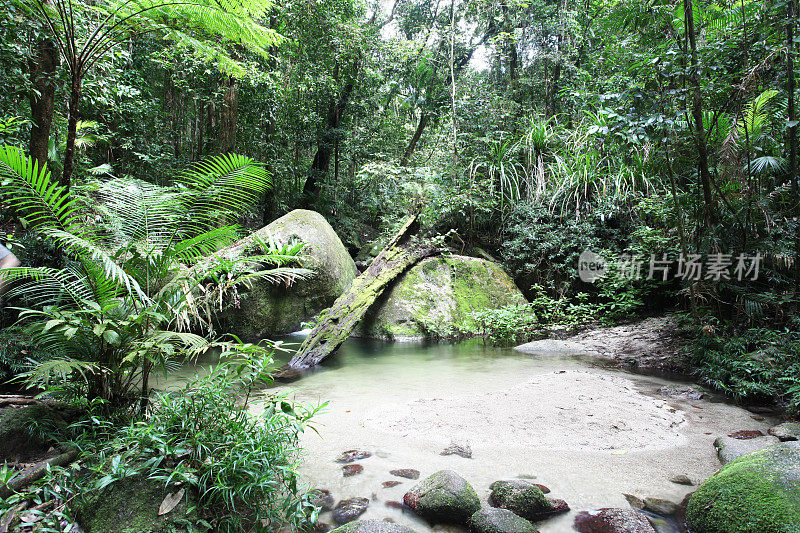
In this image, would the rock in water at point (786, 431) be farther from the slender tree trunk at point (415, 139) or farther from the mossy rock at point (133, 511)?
the slender tree trunk at point (415, 139)

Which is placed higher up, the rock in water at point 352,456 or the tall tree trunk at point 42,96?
the tall tree trunk at point 42,96

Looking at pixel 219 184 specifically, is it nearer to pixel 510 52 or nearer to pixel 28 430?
A: pixel 28 430

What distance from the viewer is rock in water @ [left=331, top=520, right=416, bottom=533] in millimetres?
1726

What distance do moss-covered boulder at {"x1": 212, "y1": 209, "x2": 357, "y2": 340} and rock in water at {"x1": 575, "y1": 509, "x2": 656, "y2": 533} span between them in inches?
197

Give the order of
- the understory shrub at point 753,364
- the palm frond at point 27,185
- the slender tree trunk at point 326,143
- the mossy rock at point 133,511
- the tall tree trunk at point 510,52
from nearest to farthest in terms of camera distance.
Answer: the mossy rock at point 133,511 < the palm frond at point 27,185 < the understory shrub at point 753,364 < the tall tree trunk at point 510,52 < the slender tree trunk at point 326,143

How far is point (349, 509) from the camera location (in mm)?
2008

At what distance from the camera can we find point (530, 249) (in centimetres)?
783

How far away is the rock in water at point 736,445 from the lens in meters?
2.46

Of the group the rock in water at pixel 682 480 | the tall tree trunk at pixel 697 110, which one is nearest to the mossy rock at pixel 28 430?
the rock in water at pixel 682 480

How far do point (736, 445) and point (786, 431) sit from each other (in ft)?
1.87

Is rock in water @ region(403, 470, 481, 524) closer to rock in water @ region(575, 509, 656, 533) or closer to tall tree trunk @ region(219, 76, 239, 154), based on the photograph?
rock in water @ region(575, 509, 656, 533)

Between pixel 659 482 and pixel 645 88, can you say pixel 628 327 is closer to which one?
pixel 645 88

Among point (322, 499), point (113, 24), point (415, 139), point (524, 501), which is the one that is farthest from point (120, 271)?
point (415, 139)

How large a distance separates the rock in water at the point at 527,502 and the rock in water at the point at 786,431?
1.91 m
